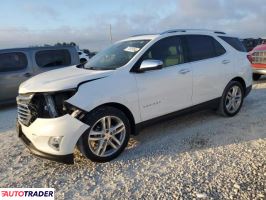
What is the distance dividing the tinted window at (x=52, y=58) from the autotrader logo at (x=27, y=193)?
552 centimetres

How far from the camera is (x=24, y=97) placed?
4.02 m

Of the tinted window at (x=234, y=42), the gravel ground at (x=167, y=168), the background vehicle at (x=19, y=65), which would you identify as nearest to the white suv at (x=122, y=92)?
the tinted window at (x=234, y=42)

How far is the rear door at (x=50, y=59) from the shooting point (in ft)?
27.4

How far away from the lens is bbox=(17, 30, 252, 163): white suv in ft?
12.2

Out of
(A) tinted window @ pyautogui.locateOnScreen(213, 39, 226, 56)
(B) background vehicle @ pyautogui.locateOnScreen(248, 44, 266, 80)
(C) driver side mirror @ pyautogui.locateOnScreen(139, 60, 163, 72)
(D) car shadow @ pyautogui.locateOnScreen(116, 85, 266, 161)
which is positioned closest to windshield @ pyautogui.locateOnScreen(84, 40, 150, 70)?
(C) driver side mirror @ pyautogui.locateOnScreen(139, 60, 163, 72)

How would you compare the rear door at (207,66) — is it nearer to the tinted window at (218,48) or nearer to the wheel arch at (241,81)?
the tinted window at (218,48)

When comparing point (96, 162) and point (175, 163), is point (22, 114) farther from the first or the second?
point (175, 163)

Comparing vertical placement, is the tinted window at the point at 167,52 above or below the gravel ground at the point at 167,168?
above

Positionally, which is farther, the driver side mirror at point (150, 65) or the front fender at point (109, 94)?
the driver side mirror at point (150, 65)

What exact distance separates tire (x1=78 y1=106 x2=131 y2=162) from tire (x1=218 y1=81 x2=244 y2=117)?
7.83 ft

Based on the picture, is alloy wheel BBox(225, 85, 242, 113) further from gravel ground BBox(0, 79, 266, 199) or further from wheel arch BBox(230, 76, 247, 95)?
gravel ground BBox(0, 79, 266, 199)

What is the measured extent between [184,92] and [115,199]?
7.79 ft

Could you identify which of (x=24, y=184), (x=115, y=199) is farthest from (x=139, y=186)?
(x=24, y=184)

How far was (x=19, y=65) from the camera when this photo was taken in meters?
8.15
